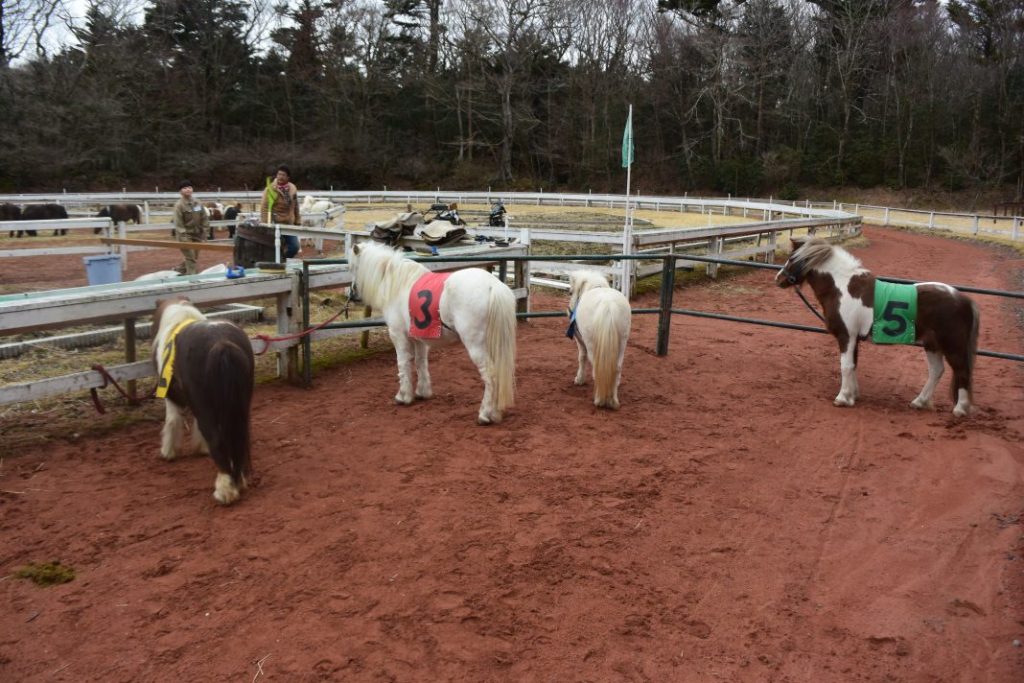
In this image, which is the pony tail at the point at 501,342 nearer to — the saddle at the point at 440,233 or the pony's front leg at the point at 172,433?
the pony's front leg at the point at 172,433

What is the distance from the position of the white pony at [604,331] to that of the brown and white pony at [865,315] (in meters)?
1.88

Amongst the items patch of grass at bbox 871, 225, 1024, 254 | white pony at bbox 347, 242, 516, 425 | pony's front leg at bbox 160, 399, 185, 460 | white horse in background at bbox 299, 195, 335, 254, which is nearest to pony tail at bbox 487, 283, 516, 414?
white pony at bbox 347, 242, 516, 425

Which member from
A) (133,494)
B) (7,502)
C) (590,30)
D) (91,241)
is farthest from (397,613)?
(590,30)

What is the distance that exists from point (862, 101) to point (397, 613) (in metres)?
49.4

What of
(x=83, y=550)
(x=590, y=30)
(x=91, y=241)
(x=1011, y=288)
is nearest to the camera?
(x=83, y=550)

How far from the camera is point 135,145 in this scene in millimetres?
41031

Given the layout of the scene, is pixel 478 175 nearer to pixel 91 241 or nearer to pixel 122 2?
pixel 122 2

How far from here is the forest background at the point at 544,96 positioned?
38.2 meters

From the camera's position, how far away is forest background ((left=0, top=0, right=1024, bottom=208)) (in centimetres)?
3822

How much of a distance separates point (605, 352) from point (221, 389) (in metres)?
3.00

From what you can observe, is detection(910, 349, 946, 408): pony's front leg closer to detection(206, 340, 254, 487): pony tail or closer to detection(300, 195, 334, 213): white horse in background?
detection(206, 340, 254, 487): pony tail

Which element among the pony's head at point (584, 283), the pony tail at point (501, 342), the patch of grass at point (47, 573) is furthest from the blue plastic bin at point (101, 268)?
the patch of grass at point (47, 573)

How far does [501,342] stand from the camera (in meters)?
5.45

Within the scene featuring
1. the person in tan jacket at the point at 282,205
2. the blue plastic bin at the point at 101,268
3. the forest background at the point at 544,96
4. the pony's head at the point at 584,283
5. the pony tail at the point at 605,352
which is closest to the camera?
the pony tail at the point at 605,352
